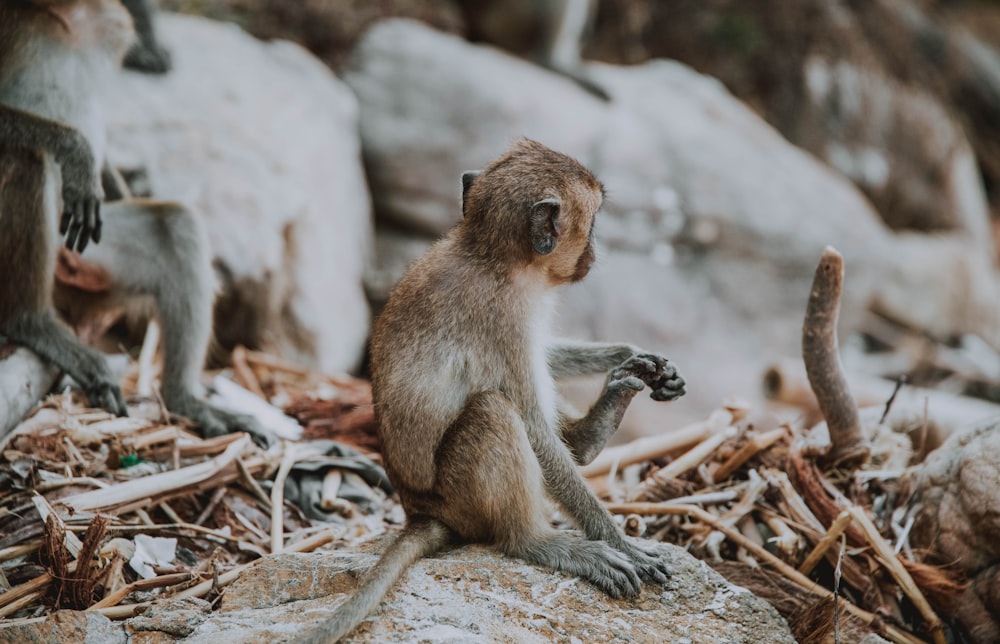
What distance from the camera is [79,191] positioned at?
4750 millimetres

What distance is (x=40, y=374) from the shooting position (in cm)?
477

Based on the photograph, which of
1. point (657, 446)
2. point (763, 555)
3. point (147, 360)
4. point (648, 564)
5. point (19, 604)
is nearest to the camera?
point (19, 604)

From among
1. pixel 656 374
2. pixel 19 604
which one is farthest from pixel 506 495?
pixel 19 604

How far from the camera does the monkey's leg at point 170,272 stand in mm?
5406

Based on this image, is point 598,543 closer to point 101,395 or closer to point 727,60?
point 101,395

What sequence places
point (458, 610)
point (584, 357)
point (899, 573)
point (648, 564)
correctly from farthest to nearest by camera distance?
point (584, 357), point (899, 573), point (648, 564), point (458, 610)

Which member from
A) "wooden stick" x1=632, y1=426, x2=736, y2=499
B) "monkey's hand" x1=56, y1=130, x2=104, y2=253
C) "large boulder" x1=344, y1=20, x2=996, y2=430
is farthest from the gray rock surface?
"large boulder" x1=344, y1=20, x2=996, y2=430

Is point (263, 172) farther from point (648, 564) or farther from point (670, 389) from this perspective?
point (648, 564)

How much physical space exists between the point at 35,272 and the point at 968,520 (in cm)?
443

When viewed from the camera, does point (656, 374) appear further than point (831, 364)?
No

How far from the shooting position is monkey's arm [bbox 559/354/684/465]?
3.90 metres

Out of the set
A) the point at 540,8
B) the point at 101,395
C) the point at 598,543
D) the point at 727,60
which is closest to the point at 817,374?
the point at 598,543

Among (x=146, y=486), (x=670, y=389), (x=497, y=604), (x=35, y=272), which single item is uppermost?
(x=670, y=389)

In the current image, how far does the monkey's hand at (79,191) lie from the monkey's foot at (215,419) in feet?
3.51
